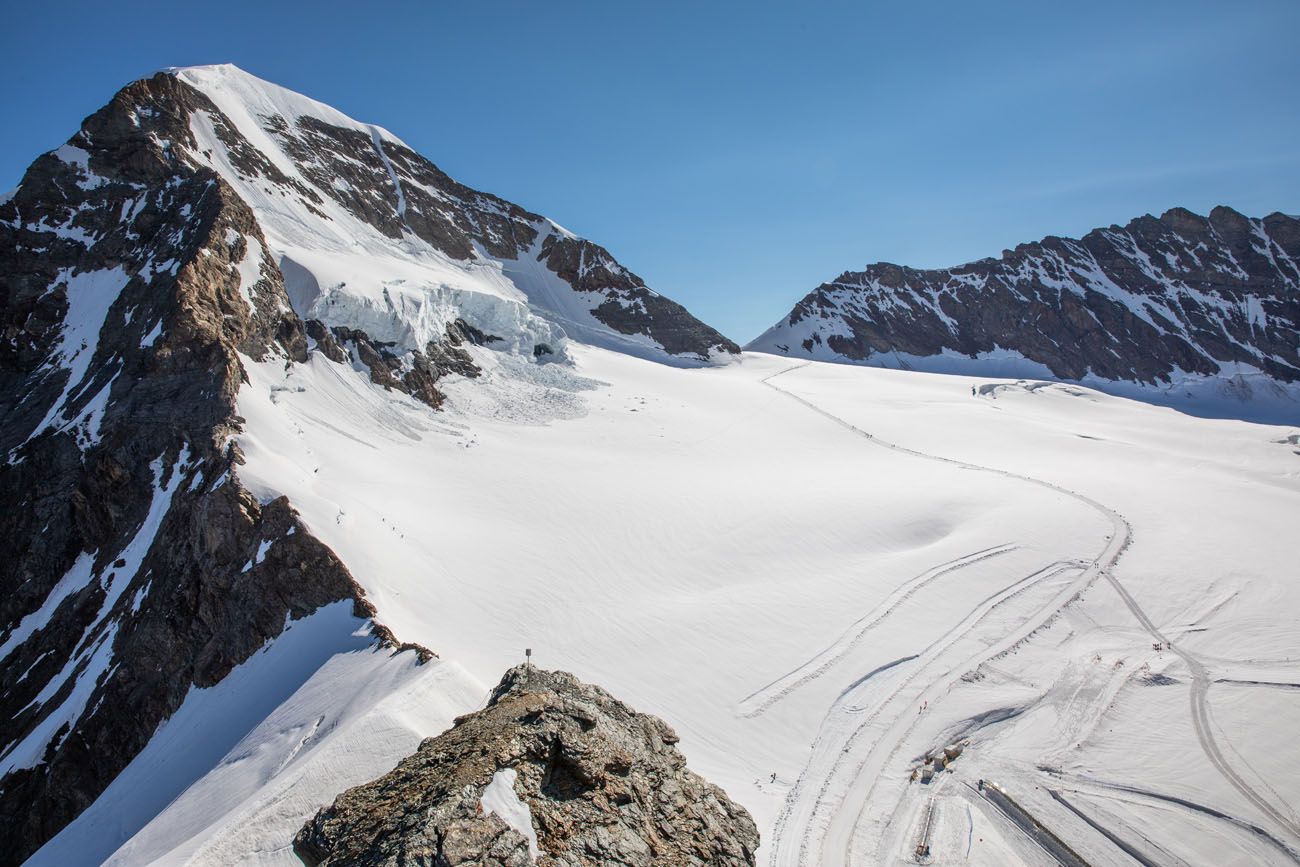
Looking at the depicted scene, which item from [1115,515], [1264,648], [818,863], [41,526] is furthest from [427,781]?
[1115,515]

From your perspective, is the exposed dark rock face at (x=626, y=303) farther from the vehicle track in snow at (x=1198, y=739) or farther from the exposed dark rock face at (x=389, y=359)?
the vehicle track in snow at (x=1198, y=739)

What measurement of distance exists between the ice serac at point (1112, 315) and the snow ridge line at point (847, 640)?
7264 centimetres

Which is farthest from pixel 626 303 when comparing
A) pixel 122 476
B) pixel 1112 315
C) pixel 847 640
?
pixel 1112 315

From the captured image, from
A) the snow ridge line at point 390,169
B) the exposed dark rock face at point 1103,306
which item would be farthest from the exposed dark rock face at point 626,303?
the exposed dark rock face at point 1103,306

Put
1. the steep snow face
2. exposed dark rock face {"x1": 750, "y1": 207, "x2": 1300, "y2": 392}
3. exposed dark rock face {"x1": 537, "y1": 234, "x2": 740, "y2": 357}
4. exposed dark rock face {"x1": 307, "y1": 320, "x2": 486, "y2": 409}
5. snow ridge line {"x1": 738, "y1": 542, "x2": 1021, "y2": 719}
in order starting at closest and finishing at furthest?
1. snow ridge line {"x1": 738, "y1": 542, "x2": 1021, "y2": 719}
2. exposed dark rock face {"x1": 307, "y1": 320, "x2": 486, "y2": 409}
3. the steep snow face
4. exposed dark rock face {"x1": 537, "y1": 234, "x2": 740, "y2": 357}
5. exposed dark rock face {"x1": 750, "y1": 207, "x2": 1300, "y2": 392}

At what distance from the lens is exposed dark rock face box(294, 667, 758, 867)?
490 centimetres

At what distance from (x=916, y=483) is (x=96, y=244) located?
4224 cm

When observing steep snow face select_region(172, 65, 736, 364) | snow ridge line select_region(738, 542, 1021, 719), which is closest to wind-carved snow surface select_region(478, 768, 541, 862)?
snow ridge line select_region(738, 542, 1021, 719)

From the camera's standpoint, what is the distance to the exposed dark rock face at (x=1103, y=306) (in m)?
98.4

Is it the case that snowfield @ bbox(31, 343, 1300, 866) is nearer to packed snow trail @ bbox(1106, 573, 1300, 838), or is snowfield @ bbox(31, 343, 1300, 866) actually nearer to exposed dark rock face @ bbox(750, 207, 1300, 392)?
packed snow trail @ bbox(1106, 573, 1300, 838)

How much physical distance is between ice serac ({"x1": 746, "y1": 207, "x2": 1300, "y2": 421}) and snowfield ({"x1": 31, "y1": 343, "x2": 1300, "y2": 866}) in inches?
2488

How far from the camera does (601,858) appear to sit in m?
5.49

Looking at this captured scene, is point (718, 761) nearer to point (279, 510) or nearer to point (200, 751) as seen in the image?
point (200, 751)

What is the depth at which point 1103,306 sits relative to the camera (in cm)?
10531
